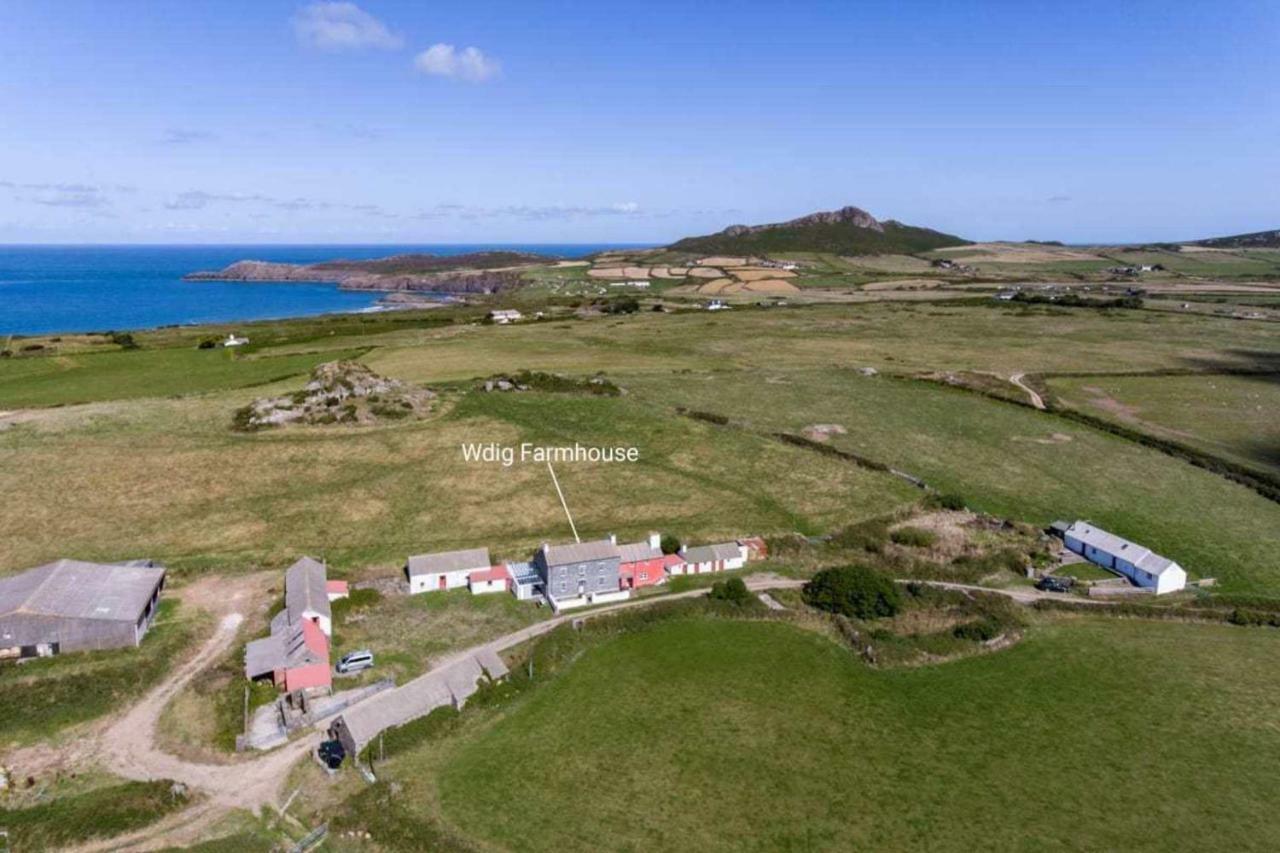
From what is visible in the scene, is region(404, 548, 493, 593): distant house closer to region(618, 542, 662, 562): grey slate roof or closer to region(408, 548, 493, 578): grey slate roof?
region(408, 548, 493, 578): grey slate roof

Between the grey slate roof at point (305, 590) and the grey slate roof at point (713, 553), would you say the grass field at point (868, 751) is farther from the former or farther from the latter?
the grey slate roof at point (305, 590)

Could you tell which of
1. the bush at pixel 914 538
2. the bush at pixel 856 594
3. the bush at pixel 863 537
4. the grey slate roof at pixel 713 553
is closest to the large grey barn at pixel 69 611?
the grey slate roof at pixel 713 553

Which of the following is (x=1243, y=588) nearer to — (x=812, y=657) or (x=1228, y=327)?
(x=812, y=657)

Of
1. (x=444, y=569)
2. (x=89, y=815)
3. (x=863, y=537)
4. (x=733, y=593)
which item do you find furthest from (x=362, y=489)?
(x=863, y=537)

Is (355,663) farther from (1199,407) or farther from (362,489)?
(1199,407)

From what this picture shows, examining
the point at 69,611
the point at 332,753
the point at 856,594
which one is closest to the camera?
A: the point at 332,753

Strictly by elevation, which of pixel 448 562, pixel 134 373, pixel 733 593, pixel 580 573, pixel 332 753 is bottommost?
pixel 332 753

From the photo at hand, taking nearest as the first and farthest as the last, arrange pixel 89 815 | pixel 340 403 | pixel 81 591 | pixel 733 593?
1. pixel 89 815
2. pixel 81 591
3. pixel 733 593
4. pixel 340 403
